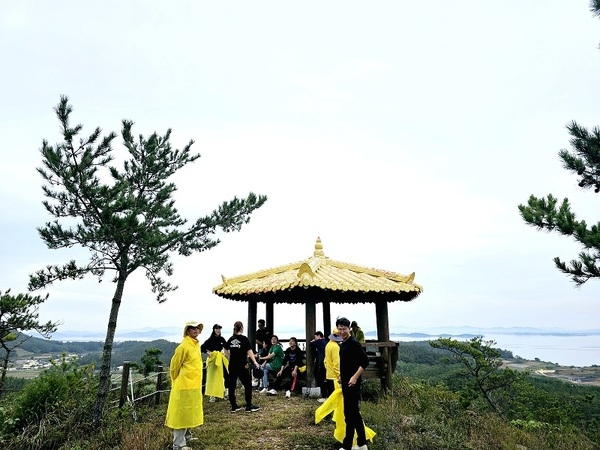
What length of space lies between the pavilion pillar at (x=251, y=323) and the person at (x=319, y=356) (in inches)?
96.8

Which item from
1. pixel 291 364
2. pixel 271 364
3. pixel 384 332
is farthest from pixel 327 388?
pixel 384 332

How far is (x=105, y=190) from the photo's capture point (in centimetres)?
863

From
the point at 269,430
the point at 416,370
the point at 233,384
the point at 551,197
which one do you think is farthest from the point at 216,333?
the point at 416,370

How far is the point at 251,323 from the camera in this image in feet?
39.1

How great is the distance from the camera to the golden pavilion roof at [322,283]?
9.85 meters

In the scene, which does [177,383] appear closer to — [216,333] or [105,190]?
[216,333]

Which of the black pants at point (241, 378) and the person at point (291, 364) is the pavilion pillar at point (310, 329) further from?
the black pants at point (241, 378)

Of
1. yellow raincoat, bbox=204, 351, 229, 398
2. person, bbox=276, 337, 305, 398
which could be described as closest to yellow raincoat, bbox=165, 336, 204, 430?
yellow raincoat, bbox=204, 351, 229, 398

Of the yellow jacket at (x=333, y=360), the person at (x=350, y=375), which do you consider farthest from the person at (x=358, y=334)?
the person at (x=350, y=375)

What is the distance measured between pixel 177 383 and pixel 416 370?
153 ft

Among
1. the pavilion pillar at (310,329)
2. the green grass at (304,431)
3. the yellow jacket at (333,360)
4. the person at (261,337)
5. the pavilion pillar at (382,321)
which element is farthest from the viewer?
the person at (261,337)

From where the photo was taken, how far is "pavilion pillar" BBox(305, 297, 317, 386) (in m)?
9.97

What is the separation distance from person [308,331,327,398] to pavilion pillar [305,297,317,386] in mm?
110

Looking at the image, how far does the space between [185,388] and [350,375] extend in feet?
8.22
